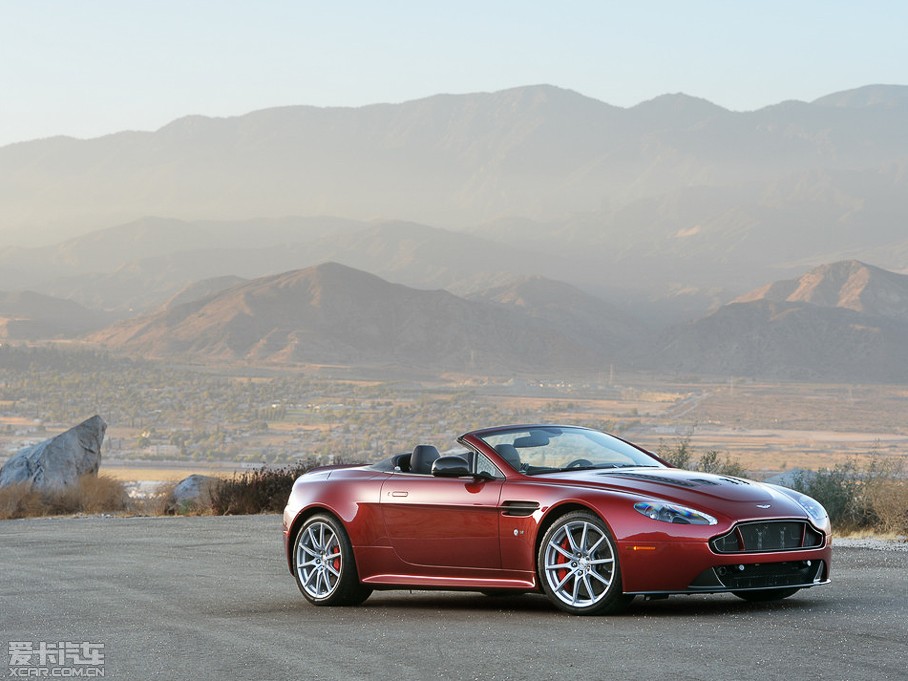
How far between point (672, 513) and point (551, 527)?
853mm

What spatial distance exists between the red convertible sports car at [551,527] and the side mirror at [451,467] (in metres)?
0.01

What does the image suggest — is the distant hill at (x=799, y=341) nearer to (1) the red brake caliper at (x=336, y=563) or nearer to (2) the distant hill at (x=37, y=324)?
(2) the distant hill at (x=37, y=324)

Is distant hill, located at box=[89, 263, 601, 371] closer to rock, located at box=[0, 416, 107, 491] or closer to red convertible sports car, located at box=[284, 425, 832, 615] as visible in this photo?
rock, located at box=[0, 416, 107, 491]

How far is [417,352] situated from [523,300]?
38.6 meters

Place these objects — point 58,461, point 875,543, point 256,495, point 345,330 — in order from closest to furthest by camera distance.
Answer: point 875,543 → point 256,495 → point 58,461 → point 345,330

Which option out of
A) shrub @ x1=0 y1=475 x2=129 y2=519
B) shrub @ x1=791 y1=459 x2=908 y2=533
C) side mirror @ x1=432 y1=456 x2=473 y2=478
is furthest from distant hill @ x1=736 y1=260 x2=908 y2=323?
side mirror @ x1=432 y1=456 x2=473 y2=478

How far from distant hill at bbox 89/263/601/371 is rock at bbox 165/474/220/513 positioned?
120 metres

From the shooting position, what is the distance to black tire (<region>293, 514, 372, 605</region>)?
1121cm

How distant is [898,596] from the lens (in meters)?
11.2

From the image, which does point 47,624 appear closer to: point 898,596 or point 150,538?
point 898,596

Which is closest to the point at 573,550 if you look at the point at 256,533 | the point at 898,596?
the point at 898,596

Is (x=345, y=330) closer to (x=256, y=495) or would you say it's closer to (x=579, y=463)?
(x=256, y=495)

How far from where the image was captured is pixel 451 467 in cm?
1061

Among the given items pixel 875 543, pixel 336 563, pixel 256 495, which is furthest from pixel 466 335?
pixel 336 563
